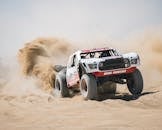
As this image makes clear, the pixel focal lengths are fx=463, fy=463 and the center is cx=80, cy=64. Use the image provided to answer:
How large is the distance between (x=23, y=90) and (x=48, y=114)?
8382 mm

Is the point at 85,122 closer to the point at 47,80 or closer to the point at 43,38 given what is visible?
the point at 47,80

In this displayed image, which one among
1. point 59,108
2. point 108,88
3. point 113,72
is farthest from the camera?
point 108,88

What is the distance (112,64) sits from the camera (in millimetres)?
13328

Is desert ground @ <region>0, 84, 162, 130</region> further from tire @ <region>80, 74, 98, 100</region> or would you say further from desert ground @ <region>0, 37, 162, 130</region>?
tire @ <region>80, 74, 98, 100</region>

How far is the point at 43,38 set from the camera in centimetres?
2288

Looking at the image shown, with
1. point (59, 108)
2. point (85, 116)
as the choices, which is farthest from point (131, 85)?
point (85, 116)

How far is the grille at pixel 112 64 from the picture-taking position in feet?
43.4

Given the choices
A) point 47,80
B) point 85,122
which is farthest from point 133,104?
point 47,80

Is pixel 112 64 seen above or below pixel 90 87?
above

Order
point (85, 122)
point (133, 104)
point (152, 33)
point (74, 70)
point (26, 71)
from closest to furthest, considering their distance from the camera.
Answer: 1. point (85, 122)
2. point (133, 104)
3. point (74, 70)
4. point (26, 71)
5. point (152, 33)

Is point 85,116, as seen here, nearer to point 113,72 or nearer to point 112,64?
point 113,72

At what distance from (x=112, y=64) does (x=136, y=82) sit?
1033 millimetres

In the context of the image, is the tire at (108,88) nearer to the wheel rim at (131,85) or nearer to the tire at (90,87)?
the wheel rim at (131,85)

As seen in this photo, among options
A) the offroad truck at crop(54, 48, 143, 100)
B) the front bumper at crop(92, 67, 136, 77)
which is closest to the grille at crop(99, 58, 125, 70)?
the offroad truck at crop(54, 48, 143, 100)
